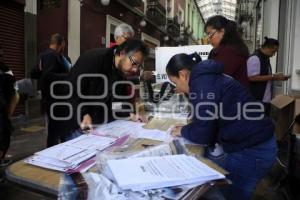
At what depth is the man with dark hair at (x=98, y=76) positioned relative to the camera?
75.1 inches

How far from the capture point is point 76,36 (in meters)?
8.16

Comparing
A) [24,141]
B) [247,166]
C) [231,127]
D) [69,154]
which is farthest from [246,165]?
[24,141]

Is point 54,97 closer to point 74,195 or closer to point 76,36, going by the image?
point 74,195

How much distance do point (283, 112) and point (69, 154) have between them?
150 inches

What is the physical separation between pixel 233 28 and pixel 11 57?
4845mm

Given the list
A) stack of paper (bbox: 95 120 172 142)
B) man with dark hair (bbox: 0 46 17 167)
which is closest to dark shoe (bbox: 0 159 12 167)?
man with dark hair (bbox: 0 46 17 167)

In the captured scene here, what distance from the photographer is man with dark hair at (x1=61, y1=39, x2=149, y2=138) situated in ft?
6.26

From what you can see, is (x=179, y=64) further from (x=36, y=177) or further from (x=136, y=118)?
(x=36, y=177)

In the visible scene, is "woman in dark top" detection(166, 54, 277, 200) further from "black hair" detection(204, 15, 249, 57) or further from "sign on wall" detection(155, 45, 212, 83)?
"sign on wall" detection(155, 45, 212, 83)

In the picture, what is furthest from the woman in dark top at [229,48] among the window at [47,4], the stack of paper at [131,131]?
the window at [47,4]

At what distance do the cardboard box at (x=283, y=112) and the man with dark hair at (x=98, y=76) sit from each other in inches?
113

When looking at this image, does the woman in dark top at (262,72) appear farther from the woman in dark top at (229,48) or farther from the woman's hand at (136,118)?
the woman's hand at (136,118)

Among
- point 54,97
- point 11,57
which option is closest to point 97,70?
point 54,97

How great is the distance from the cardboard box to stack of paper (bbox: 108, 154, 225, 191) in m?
3.38
